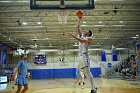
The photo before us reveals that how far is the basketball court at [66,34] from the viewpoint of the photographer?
11.1m

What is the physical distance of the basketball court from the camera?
11.1 m

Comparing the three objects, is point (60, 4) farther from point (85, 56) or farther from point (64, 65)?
point (64, 65)

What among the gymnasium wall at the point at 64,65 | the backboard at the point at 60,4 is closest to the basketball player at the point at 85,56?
the backboard at the point at 60,4

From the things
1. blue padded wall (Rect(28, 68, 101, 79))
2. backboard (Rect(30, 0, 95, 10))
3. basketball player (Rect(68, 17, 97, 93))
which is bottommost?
blue padded wall (Rect(28, 68, 101, 79))

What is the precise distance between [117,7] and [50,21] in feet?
24.0

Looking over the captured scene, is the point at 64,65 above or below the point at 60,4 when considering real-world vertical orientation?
below

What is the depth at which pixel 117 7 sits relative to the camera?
63.6 feet

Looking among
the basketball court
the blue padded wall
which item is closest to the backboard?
the basketball court

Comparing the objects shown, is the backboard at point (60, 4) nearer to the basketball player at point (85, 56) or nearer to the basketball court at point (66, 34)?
the basketball court at point (66, 34)

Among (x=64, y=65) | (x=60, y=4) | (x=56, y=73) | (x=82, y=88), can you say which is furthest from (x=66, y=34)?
(x=64, y=65)

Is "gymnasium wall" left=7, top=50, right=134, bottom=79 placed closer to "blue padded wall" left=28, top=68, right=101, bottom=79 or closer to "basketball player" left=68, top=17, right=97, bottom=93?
"blue padded wall" left=28, top=68, right=101, bottom=79

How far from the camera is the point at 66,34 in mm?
11578

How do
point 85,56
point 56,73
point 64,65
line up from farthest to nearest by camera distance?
point 64,65 → point 56,73 → point 85,56

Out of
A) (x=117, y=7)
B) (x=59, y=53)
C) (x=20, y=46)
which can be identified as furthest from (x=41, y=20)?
(x=59, y=53)
